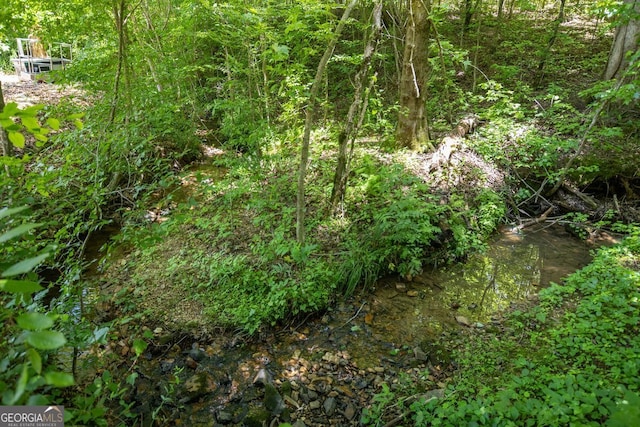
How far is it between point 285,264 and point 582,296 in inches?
132

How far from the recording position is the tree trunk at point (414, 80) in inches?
→ 239

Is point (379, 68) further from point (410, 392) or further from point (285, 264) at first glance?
point (410, 392)

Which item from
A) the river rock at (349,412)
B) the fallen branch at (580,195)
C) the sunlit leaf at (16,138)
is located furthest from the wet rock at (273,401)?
the fallen branch at (580,195)

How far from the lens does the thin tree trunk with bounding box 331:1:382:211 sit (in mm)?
4656

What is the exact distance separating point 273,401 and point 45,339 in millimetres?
2494

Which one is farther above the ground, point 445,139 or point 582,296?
point 445,139

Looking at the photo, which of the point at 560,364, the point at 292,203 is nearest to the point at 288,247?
the point at 292,203

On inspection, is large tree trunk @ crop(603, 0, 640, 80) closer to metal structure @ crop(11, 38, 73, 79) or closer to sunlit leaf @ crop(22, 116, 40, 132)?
sunlit leaf @ crop(22, 116, 40, 132)

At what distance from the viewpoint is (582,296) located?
12.3 ft

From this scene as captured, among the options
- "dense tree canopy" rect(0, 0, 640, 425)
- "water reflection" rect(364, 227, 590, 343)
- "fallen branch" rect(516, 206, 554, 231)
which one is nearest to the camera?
"dense tree canopy" rect(0, 0, 640, 425)

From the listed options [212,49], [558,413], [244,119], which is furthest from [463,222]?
[212,49]

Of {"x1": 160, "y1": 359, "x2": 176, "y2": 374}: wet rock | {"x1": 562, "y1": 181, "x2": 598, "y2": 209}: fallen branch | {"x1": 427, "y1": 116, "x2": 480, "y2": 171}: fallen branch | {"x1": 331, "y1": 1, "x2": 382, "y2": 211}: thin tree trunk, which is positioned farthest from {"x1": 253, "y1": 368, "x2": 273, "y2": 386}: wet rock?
{"x1": 562, "y1": 181, "x2": 598, "y2": 209}: fallen branch

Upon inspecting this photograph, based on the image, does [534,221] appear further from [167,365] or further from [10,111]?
[10,111]

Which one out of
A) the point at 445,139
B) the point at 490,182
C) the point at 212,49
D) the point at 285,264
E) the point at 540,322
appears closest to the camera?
the point at 540,322
